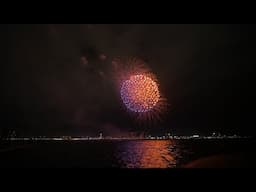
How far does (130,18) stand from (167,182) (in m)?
3.97

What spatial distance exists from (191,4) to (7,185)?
5.78m

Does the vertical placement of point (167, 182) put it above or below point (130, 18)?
below

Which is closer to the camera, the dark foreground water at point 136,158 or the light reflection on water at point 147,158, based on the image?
the dark foreground water at point 136,158

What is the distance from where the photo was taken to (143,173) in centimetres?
767

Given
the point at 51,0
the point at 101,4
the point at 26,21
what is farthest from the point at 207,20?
the point at 26,21

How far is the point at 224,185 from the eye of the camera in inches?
277

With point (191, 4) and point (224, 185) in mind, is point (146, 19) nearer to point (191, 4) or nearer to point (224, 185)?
point (191, 4)

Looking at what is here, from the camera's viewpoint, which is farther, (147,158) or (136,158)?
(136,158)

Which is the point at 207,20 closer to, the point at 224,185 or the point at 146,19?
the point at 146,19

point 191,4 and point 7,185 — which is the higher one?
point 191,4

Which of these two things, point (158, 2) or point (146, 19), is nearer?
point (158, 2)

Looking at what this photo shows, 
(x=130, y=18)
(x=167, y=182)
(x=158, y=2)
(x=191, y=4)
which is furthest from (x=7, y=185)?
(x=191, y=4)

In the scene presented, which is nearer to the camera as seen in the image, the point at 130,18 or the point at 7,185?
the point at 7,185

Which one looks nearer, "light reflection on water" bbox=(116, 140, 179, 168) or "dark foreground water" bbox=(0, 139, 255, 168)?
"dark foreground water" bbox=(0, 139, 255, 168)
